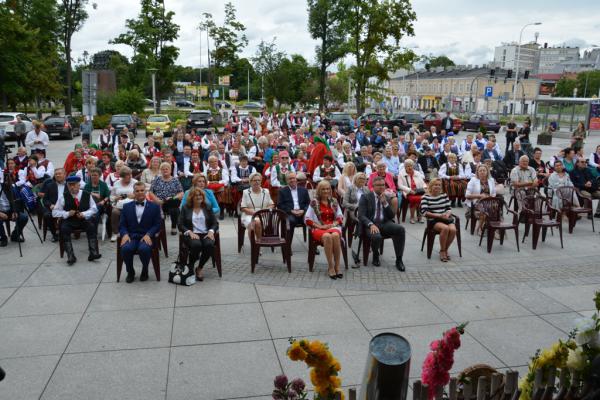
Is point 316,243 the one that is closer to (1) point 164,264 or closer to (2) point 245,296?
(2) point 245,296

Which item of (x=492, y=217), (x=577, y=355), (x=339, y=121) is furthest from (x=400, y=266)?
(x=339, y=121)

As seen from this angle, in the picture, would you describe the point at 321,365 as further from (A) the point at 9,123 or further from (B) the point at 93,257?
(A) the point at 9,123

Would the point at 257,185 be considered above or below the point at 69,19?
below

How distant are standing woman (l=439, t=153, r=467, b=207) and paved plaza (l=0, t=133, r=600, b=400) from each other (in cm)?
369

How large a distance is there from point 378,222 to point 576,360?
17.9 feet

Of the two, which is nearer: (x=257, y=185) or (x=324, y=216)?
(x=324, y=216)

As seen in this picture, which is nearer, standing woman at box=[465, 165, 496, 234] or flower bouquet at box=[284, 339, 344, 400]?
flower bouquet at box=[284, 339, 344, 400]

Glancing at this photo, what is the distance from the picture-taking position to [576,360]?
8.60 ft

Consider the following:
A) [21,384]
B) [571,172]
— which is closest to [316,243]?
[21,384]

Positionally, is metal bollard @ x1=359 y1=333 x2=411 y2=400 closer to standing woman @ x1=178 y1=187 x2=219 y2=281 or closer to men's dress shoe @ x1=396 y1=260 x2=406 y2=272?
standing woman @ x1=178 y1=187 x2=219 y2=281

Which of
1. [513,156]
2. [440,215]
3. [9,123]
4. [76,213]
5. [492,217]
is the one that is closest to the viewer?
[76,213]

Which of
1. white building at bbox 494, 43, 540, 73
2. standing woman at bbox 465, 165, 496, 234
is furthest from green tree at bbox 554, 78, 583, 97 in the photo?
standing woman at bbox 465, 165, 496, 234

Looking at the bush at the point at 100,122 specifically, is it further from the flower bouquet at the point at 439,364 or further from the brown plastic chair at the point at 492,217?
the flower bouquet at the point at 439,364

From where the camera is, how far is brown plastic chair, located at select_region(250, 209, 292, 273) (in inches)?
298
